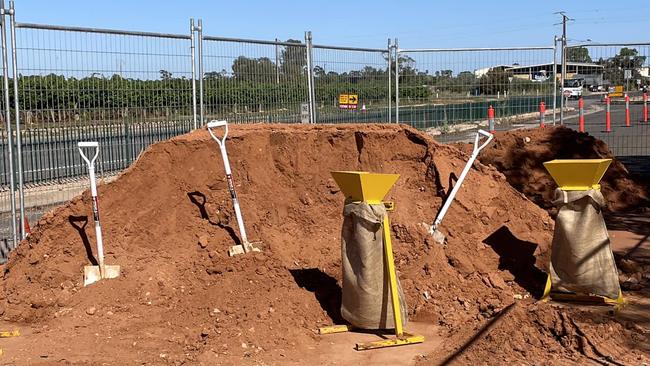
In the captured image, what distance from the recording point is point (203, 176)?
319 inches

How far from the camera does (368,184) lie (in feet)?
19.5

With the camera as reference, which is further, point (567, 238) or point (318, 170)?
point (318, 170)

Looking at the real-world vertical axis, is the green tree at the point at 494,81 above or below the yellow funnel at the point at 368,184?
above

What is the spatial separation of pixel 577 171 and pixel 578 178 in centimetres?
9

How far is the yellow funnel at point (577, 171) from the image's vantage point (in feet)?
21.2

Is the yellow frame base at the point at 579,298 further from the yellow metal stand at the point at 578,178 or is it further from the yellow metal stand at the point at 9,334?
the yellow metal stand at the point at 9,334

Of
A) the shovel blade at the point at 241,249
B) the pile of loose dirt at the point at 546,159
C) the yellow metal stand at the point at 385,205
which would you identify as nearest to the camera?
the yellow metal stand at the point at 385,205

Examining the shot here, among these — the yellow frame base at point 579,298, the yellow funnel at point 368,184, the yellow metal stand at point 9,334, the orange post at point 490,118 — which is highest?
the orange post at point 490,118

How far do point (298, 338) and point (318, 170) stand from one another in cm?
279

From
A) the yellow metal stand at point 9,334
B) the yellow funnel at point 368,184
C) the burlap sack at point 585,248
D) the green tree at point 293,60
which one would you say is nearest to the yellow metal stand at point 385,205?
the yellow funnel at point 368,184

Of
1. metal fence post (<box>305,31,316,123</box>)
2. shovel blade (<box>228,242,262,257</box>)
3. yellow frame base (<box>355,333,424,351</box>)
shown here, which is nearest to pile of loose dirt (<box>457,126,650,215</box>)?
metal fence post (<box>305,31,316,123</box>)

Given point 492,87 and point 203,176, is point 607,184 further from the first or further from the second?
point 203,176

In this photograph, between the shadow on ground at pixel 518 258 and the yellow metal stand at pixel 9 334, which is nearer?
the yellow metal stand at pixel 9 334

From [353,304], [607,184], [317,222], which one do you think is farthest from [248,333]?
[607,184]
